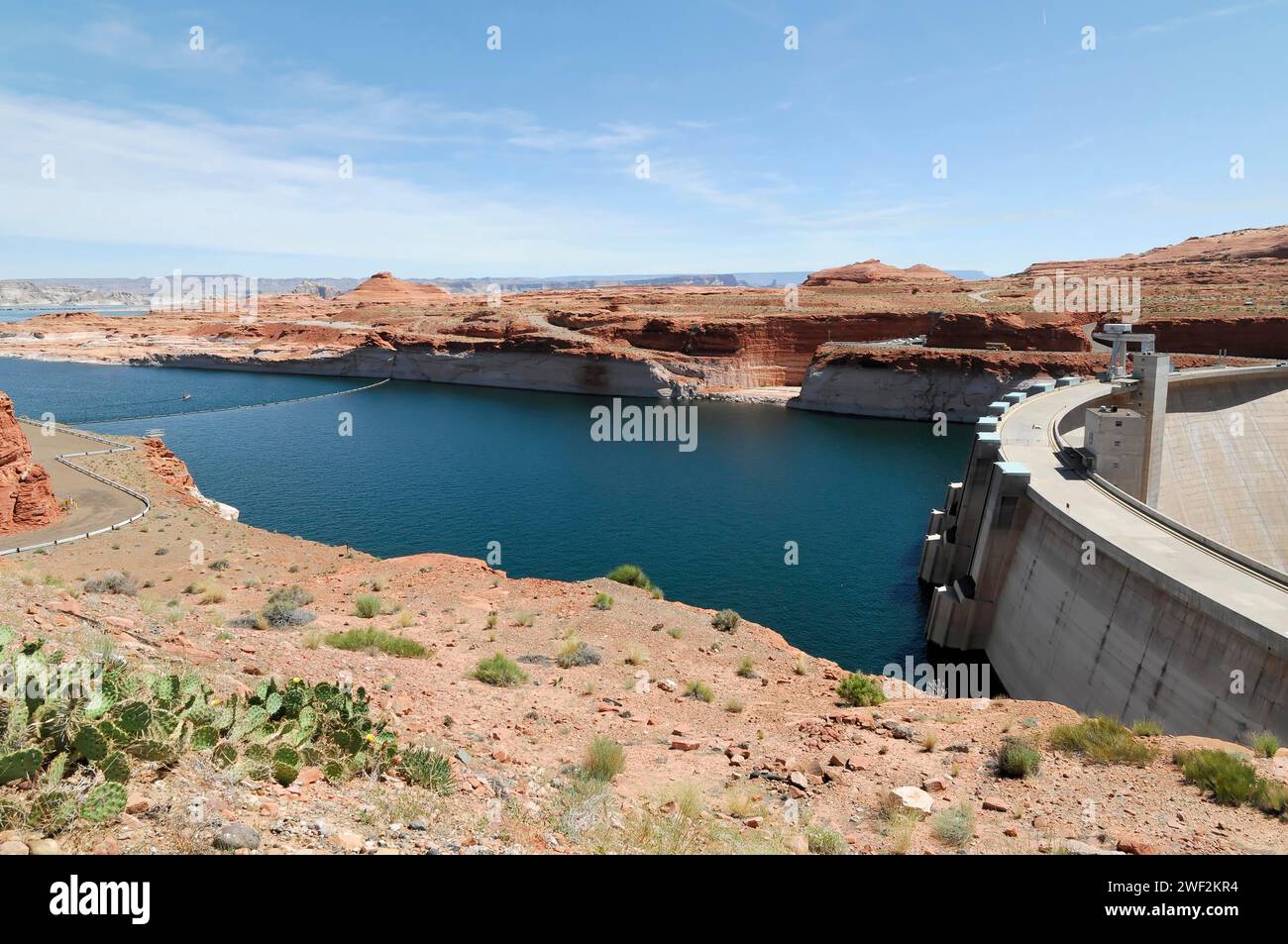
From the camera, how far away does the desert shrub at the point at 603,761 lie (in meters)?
9.57

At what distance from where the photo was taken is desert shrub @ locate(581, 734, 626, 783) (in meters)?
9.57

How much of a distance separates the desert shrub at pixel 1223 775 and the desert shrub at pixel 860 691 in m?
5.37

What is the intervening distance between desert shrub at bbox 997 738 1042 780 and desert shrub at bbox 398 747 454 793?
675 centimetres

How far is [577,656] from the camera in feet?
52.6

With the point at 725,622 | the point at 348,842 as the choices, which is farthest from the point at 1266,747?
the point at 725,622

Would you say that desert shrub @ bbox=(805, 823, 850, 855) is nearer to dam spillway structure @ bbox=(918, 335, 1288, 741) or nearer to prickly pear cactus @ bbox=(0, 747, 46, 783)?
prickly pear cactus @ bbox=(0, 747, 46, 783)

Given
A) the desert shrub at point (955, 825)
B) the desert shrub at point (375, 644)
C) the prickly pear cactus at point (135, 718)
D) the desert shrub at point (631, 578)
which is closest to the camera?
the prickly pear cactus at point (135, 718)

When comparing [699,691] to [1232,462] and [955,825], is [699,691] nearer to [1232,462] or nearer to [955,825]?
[955,825]

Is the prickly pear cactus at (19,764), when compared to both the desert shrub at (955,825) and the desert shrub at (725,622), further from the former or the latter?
the desert shrub at (725,622)

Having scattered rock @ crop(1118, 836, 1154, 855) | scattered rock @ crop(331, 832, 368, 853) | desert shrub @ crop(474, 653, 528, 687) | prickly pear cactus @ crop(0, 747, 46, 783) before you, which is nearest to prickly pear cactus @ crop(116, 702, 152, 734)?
prickly pear cactus @ crop(0, 747, 46, 783)

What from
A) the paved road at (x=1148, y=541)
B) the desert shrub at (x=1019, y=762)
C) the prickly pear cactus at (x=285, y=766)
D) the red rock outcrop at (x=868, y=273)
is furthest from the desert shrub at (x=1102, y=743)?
the red rock outcrop at (x=868, y=273)

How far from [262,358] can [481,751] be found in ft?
363
